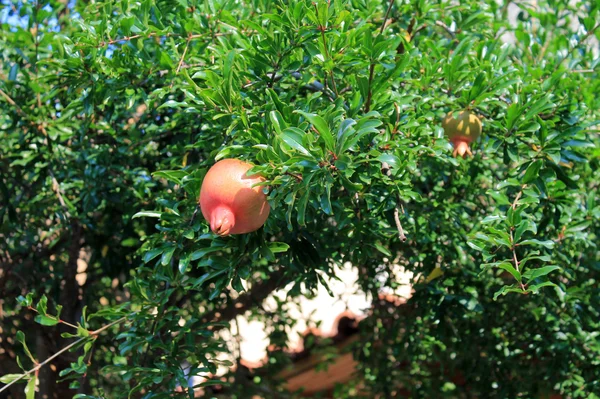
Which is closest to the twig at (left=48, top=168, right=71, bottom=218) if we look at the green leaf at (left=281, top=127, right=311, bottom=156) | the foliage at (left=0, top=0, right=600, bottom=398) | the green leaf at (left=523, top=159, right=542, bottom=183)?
the foliage at (left=0, top=0, right=600, bottom=398)

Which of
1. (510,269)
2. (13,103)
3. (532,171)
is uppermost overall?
(13,103)

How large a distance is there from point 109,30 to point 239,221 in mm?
822

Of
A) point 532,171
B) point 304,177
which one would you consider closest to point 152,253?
point 304,177

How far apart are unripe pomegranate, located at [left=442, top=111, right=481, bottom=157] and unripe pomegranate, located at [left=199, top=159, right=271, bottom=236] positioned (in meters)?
0.64

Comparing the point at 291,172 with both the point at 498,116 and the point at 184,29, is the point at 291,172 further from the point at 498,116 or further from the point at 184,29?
the point at 498,116

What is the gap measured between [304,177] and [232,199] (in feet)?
0.52

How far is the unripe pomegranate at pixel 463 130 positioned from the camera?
2004 mm

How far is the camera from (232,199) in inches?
60.7

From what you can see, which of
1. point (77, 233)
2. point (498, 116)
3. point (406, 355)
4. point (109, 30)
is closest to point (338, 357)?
point (406, 355)

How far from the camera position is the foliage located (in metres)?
1.79

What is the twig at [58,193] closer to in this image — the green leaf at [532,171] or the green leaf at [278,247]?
the green leaf at [278,247]

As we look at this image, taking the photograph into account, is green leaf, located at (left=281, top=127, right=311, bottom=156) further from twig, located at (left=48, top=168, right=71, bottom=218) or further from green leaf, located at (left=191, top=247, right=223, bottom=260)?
twig, located at (left=48, top=168, right=71, bottom=218)

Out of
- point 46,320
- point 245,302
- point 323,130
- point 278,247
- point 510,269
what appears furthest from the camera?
point 245,302

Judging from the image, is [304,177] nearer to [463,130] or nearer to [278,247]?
[278,247]
